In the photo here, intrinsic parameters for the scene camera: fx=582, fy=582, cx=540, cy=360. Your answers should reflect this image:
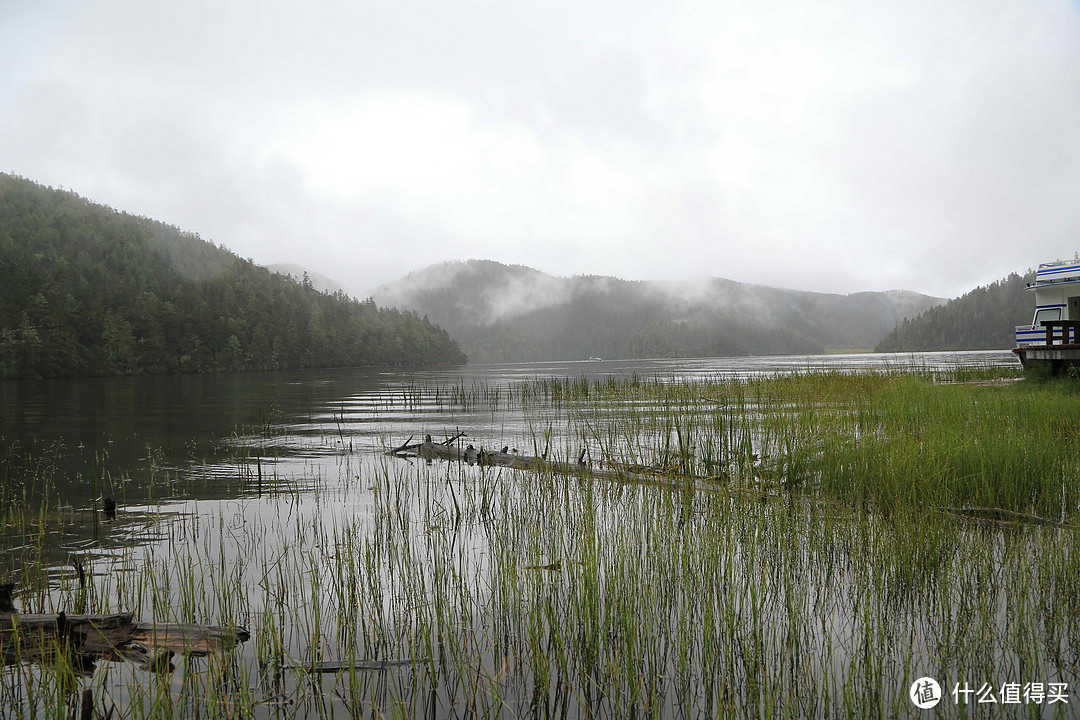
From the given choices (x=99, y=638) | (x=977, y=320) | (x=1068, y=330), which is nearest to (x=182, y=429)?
(x=99, y=638)

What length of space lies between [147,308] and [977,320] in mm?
197331

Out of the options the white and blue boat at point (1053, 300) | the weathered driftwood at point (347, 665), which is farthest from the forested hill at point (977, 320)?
the weathered driftwood at point (347, 665)

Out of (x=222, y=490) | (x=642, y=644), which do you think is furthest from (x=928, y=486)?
(x=222, y=490)

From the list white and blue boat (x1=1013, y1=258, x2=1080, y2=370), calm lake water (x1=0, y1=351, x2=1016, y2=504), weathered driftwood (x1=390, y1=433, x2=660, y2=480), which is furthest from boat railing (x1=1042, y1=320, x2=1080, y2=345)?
calm lake water (x1=0, y1=351, x2=1016, y2=504)

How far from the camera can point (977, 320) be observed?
159500 mm

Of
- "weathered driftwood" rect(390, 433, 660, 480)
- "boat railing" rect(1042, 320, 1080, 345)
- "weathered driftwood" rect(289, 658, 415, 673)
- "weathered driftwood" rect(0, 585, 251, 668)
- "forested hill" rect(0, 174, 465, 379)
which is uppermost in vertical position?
"forested hill" rect(0, 174, 465, 379)

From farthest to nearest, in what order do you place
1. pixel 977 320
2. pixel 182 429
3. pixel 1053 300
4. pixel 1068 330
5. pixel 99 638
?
1. pixel 977 320
2. pixel 1053 300
3. pixel 182 429
4. pixel 1068 330
5. pixel 99 638

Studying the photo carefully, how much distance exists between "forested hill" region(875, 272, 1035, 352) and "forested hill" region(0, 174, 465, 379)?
139758 mm

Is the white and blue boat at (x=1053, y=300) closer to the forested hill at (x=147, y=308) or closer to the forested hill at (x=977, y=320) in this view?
the forested hill at (x=147, y=308)

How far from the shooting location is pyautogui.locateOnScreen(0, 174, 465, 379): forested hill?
8550 cm

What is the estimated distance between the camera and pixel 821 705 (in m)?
3.50

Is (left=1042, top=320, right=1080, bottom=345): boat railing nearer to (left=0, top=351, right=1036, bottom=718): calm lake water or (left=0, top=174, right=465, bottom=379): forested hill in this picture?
(left=0, top=351, right=1036, bottom=718): calm lake water

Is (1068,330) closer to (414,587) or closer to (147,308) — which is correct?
(414,587)

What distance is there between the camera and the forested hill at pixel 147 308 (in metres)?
85.5
